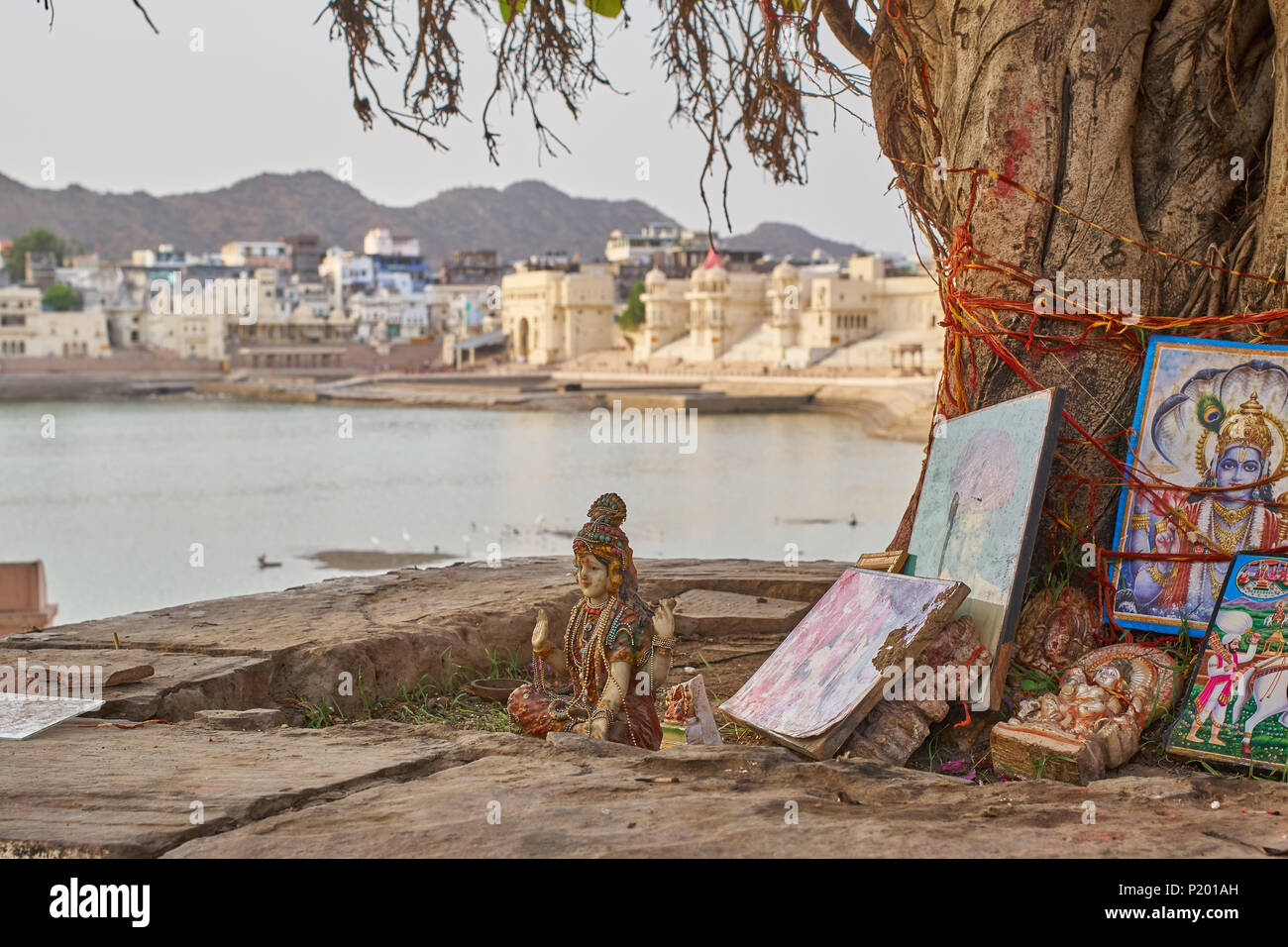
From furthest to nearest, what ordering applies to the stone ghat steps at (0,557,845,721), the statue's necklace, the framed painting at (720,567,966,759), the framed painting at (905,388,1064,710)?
the stone ghat steps at (0,557,845,721), the statue's necklace, the framed painting at (905,388,1064,710), the framed painting at (720,567,966,759)

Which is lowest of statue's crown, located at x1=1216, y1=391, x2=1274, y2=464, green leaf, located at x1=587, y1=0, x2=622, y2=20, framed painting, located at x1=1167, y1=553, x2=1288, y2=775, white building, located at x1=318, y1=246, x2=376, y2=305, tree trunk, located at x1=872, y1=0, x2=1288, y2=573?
framed painting, located at x1=1167, y1=553, x2=1288, y2=775

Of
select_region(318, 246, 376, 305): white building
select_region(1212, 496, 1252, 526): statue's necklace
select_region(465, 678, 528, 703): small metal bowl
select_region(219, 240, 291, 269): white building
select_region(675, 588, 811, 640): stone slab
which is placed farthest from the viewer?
select_region(219, 240, 291, 269): white building

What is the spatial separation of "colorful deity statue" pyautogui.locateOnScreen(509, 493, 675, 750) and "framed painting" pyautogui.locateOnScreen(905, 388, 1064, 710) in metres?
0.92

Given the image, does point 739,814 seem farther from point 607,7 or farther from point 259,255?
point 259,255

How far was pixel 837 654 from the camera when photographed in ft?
12.9

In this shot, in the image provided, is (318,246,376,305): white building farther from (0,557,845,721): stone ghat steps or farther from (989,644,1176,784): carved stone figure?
(989,644,1176,784): carved stone figure

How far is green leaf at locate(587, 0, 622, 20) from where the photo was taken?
241 inches

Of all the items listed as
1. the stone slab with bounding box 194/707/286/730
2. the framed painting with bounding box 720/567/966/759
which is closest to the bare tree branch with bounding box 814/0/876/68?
the framed painting with bounding box 720/567/966/759

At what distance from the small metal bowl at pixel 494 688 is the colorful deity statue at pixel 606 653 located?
711 millimetres

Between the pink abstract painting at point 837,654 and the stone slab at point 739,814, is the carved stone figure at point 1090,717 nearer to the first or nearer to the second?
the stone slab at point 739,814

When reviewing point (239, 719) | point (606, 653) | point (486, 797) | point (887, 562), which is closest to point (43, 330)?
point (239, 719)

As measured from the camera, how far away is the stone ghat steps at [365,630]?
4.53m

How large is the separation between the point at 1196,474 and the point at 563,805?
2299mm
